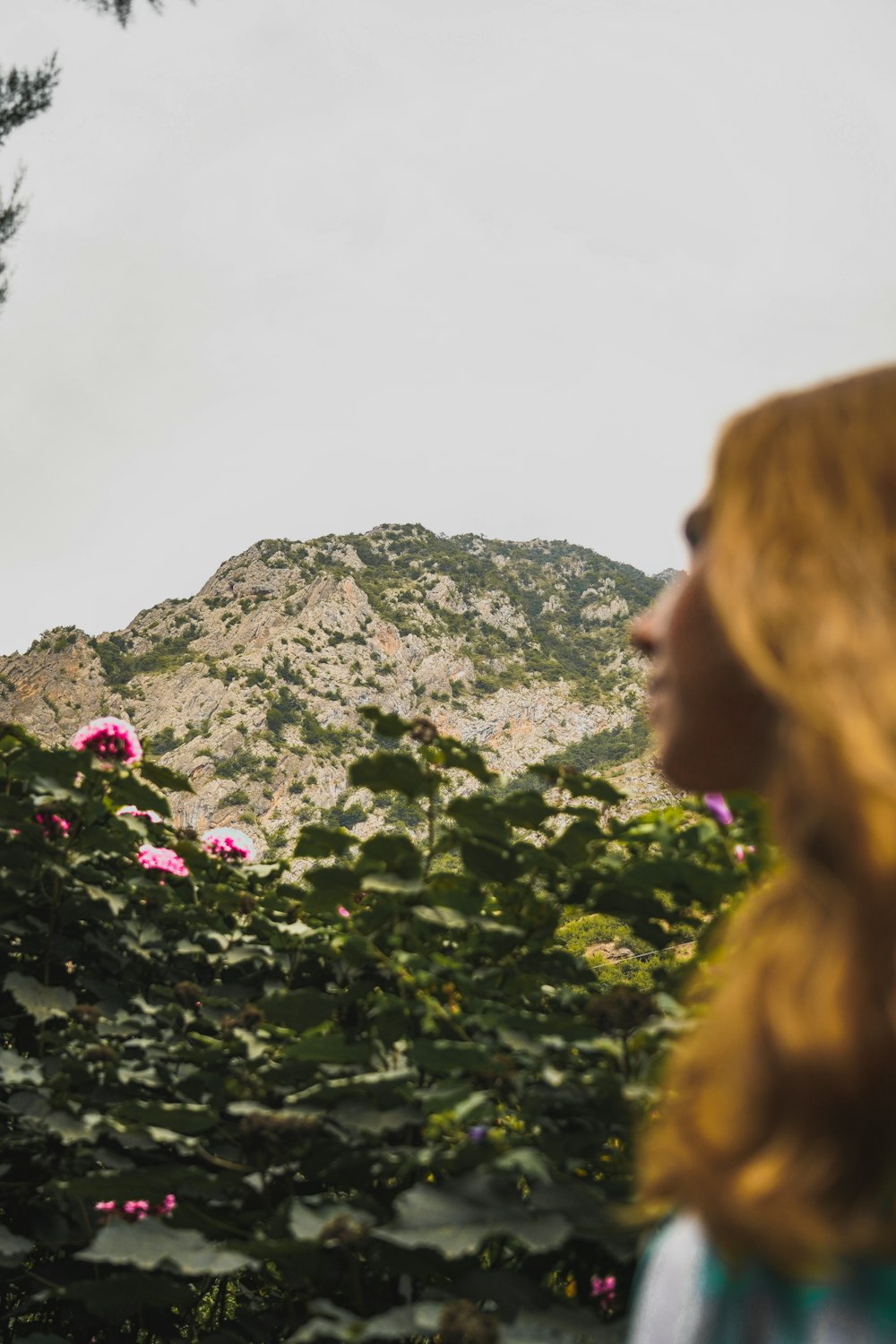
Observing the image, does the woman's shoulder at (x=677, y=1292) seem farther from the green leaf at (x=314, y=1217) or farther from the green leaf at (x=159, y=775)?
the green leaf at (x=159, y=775)

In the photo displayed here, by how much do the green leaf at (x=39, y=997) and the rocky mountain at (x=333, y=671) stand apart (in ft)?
187

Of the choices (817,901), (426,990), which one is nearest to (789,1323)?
(817,901)

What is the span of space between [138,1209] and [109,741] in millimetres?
996

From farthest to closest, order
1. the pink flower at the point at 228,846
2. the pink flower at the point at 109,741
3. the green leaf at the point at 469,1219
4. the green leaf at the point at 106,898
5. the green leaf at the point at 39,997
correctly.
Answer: the pink flower at the point at 228,846, the pink flower at the point at 109,741, the green leaf at the point at 106,898, the green leaf at the point at 39,997, the green leaf at the point at 469,1219

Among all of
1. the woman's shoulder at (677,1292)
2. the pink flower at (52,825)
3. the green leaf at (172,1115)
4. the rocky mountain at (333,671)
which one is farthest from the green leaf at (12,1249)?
the rocky mountain at (333,671)

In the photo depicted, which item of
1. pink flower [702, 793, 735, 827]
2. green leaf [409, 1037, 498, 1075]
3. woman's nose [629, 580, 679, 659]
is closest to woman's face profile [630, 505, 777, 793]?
woman's nose [629, 580, 679, 659]

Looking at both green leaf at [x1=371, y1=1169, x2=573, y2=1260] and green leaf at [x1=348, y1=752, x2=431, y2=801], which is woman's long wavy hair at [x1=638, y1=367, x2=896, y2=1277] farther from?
green leaf at [x1=348, y1=752, x2=431, y2=801]

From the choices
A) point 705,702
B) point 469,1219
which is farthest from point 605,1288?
point 705,702

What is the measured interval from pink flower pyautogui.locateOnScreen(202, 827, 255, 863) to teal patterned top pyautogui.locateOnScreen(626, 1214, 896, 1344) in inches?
84.4

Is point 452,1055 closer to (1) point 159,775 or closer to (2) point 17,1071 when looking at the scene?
(2) point 17,1071

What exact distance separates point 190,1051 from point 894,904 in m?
1.30

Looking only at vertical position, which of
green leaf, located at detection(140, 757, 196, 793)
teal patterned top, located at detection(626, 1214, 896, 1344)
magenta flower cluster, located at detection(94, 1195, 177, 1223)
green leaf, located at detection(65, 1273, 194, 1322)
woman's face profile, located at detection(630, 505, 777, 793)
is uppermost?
green leaf, located at detection(140, 757, 196, 793)

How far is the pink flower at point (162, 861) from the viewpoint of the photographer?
2.37 meters

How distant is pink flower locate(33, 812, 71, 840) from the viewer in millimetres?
2174
